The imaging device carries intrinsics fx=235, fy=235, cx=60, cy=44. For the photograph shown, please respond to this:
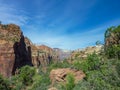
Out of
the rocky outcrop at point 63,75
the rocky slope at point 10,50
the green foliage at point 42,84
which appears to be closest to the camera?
the rocky outcrop at point 63,75

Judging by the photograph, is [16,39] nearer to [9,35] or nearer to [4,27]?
[9,35]

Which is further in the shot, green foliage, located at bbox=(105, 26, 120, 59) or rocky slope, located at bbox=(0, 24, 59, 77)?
rocky slope, located at bbox=(0, 24, 59, 77)

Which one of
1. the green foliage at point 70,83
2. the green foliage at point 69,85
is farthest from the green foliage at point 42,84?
the green foliage at point 70,83

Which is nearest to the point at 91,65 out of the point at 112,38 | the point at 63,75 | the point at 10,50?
the point at 63,75

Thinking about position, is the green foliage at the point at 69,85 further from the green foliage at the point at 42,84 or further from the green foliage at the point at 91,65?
the green foliage at the point at 91,65

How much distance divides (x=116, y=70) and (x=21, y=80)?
41732 millimetres

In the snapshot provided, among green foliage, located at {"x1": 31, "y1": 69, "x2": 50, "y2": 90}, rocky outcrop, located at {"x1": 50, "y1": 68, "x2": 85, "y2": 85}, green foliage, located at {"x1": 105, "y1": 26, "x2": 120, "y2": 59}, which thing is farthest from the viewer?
green foliage, located at {"x1": 105, "y1": 26, "x2": 120, "y2": 59}

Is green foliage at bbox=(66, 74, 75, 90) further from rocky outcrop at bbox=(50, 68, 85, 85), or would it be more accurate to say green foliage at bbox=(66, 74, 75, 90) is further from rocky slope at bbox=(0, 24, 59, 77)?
rocky slope at bbox=(0, 24, 59, 77)

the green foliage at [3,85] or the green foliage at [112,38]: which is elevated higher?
the green foliage at [112,38]

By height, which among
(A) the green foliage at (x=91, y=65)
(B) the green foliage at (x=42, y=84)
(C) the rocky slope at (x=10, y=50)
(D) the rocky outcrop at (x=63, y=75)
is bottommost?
(B) the green foliage at (x=42, y=84)

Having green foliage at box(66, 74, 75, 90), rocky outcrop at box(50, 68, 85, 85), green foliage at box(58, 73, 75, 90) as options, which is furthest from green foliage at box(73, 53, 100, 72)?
green foliage at box(58, 73, 75, 90)

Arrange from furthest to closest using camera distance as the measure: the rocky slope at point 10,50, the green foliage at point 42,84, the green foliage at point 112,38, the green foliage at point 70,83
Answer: the rocky slope at point 10,50
the green foliage at point 112,38
the green foliage at point 42,84
the green foliage at point 70,83

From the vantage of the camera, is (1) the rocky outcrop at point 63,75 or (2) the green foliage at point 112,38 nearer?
(1) the rocky outcrop at point 63,75

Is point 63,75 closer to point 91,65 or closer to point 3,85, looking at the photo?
point 91,65
